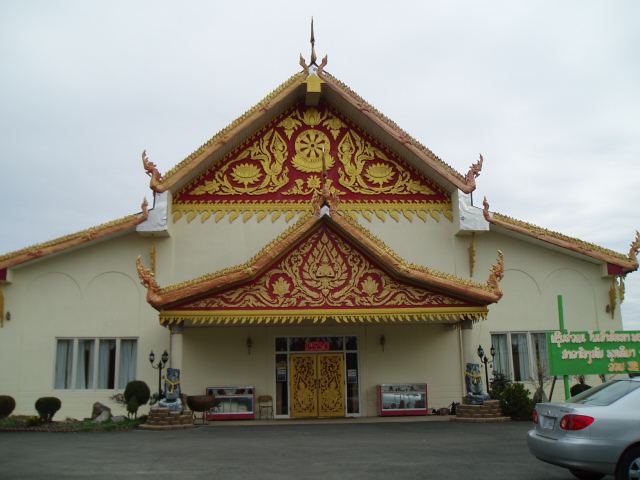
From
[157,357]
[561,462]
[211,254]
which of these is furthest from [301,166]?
[561,462]

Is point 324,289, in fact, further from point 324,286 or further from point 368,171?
point 368,171

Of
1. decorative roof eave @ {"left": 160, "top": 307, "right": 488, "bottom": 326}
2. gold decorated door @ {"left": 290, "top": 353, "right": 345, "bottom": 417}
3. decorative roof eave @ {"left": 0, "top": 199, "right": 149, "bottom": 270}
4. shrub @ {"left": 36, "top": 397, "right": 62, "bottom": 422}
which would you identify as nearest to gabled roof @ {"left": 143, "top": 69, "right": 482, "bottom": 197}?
decorative roof eave @ {"left": 0, "top": 199, "right": 149, "bottom": 270}

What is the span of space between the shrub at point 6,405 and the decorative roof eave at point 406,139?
13.7m

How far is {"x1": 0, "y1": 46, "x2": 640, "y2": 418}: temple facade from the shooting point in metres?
20.5

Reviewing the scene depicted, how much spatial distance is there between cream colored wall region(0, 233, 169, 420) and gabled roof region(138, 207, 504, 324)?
148 inches

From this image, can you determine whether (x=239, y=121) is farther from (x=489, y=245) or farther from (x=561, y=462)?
(x=561, y=462)

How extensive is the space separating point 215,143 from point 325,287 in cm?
615

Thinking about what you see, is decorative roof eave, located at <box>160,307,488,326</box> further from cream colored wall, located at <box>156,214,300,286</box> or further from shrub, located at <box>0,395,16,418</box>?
shrub, located at <box>0,395,16,418</box>

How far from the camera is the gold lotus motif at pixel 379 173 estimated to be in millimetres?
21984

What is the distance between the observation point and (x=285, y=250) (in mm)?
17891

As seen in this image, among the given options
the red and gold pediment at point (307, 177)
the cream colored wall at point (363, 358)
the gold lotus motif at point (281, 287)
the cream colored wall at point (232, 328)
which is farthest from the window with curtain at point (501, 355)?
the gold lotus motif at point (281, 287)

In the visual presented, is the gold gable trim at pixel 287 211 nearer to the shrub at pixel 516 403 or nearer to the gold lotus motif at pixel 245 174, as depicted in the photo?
the gold lotus motif at pixel 245 174

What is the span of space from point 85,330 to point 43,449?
803cm

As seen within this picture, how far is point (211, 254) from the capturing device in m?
21.0
